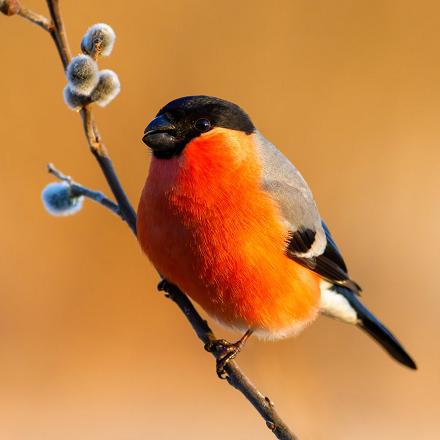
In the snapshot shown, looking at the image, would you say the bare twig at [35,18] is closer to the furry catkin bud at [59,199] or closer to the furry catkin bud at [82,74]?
the furry catkin bud at [82,74]

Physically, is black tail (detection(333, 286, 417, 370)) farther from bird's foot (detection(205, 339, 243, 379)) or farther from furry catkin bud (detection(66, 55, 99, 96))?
furry catkin bud (detection(66, 55, 99, 96))

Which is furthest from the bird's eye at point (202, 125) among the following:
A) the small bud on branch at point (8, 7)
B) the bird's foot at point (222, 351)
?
the small bud on branch at point (8, 7)

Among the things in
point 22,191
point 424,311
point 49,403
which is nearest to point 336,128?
point 424,311

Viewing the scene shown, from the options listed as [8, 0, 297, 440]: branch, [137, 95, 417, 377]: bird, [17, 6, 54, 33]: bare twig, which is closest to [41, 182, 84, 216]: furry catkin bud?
[8, 0, 297, 440]: branch

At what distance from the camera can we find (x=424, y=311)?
5.21 metres

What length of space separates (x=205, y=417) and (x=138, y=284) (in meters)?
0.98

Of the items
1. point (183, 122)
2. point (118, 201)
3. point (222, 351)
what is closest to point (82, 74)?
point (118, 201)

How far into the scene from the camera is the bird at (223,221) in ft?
7.91

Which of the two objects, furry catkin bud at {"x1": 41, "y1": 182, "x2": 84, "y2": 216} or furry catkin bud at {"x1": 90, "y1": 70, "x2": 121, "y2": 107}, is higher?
furry catkin bud at {"x1": 41, "y1": 182, "x2": 84, "y2": 216}

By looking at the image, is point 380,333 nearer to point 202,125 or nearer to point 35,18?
point 202,125

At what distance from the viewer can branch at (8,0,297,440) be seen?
183cm

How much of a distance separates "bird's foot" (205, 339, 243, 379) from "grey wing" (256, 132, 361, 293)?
0.42m

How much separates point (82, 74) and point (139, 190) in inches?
123

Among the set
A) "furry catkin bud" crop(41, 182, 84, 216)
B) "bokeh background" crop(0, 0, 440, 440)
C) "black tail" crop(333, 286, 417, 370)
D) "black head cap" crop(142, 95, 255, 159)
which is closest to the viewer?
"furry catkin bud" crop(41, 182, 84, 216)
